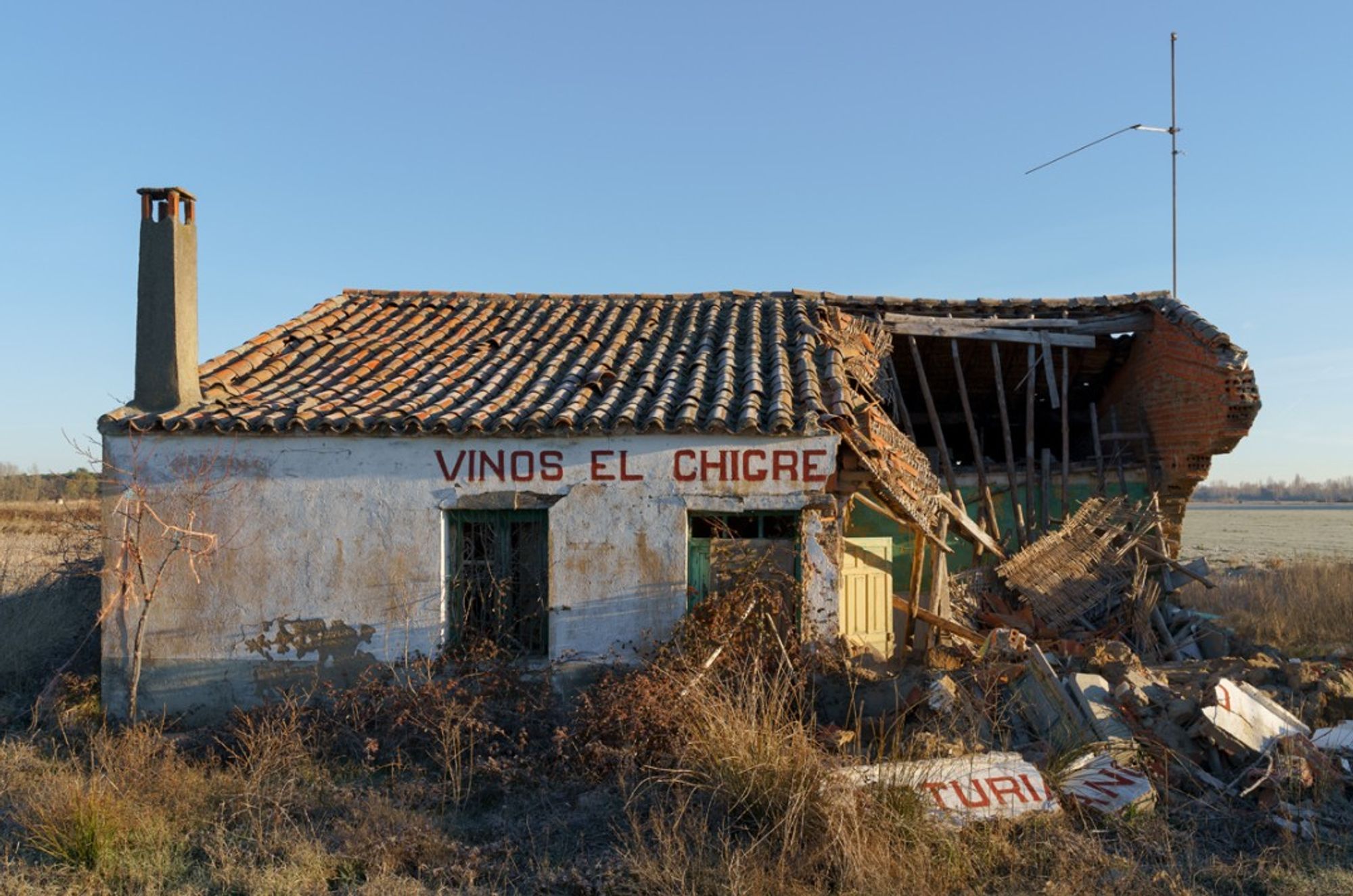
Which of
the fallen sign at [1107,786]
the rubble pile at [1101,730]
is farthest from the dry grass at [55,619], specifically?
the fallen sign at [1107,786]

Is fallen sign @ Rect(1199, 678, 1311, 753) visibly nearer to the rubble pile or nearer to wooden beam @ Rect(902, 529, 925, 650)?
the rubble pile

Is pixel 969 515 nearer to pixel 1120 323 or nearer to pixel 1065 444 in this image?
pixel 1065 444

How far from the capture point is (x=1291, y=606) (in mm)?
14445

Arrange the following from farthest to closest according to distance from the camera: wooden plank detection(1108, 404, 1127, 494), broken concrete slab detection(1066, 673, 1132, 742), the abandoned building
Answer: wooden plank detection(1108, 404, 1127, 494) < the abandoned building < broken concrete slab detection(1066, 673, 1132, 742)

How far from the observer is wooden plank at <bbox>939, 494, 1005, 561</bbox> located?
11883mm

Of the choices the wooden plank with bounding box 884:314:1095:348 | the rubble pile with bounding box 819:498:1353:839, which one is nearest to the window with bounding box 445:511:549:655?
the rubble pile with bounding box 819:498:1353:839

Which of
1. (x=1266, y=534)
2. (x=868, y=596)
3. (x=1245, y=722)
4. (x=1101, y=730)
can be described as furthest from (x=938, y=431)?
(x=1266, y=534)

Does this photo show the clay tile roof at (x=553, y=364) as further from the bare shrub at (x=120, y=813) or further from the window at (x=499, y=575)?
the bare shrub at (x=120, y=813)

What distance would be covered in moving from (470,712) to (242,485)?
339 cm

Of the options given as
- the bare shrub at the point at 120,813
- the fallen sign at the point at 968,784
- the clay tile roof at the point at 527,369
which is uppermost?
the clay tile roof at the point at 527,369

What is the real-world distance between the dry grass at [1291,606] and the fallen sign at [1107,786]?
6.80m

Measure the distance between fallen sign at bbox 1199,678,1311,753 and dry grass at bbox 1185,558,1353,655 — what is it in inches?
182

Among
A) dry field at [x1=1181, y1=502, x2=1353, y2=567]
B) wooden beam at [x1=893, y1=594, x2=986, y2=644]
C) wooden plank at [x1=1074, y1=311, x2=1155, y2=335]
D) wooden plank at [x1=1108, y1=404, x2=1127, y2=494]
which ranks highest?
wooden plank at [x1=1074, y1=311, x2=1155, y2=335]

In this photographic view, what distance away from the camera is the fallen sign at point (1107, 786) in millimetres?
6781
